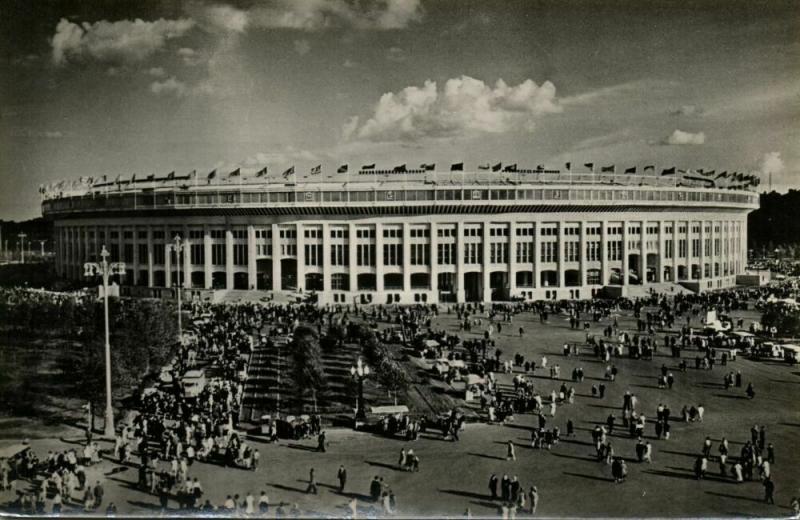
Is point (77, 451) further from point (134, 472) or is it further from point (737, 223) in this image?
point (737, 223)

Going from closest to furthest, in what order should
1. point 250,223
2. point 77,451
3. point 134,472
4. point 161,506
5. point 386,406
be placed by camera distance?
point 161,506 < point 134,472 < point 77,451 < point 386,406 < point 250,223

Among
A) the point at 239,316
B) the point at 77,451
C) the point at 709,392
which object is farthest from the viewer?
the point at 239,316

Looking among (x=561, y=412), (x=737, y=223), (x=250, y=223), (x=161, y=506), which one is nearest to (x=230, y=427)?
(x=161, y=506)

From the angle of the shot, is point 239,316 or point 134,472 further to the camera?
point 239,316

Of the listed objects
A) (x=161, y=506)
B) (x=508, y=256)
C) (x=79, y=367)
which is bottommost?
(x=161, y=506)

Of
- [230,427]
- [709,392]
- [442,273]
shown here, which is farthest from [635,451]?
[442,273]

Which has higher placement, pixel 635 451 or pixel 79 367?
pixel 79 367

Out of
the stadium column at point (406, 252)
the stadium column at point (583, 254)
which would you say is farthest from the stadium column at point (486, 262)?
the stadium column at point (583, 254)
